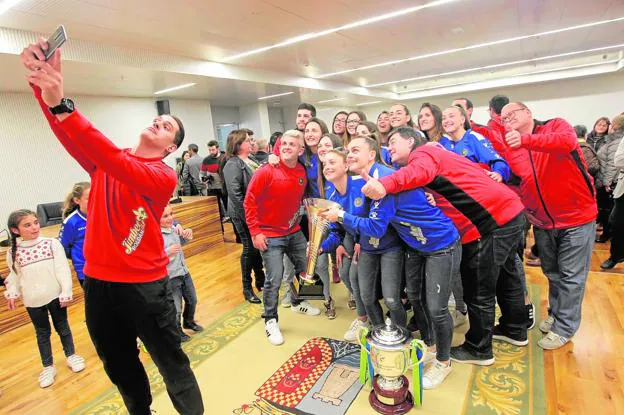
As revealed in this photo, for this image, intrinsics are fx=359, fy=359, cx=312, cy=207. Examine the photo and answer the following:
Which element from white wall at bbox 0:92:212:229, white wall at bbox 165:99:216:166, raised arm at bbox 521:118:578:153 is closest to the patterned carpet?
raised arm at bbox 521:118:578:153

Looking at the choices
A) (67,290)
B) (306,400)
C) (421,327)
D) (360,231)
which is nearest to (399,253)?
(360,231)

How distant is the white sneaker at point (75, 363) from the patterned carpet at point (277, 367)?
1.48ft

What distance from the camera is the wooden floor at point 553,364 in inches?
80.0

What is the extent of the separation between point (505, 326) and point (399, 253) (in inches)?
41.7

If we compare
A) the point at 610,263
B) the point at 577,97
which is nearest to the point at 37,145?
the point at 610,263

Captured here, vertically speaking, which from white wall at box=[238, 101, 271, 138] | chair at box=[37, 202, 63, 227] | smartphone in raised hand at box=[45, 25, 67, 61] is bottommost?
chair at box=[37, 202, 63, 227]

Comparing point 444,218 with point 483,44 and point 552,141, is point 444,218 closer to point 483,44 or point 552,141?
point 552,141

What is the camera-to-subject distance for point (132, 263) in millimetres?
1421

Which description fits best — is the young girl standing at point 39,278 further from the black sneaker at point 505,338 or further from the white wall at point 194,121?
the white wall at point 194,121

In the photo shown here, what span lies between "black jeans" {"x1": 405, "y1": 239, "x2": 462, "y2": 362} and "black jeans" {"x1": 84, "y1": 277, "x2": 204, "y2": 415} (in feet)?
4.42

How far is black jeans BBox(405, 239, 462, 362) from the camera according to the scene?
2.05 meters

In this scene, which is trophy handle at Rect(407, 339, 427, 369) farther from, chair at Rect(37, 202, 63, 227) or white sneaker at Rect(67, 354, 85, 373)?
chair at Rect(37, 202, 63, 227)

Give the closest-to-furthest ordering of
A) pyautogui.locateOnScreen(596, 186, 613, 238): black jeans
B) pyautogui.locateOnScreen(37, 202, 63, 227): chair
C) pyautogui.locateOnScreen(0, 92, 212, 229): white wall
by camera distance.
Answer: pyautogui.locateOnScreen(596, 186, 613, 238): black jeans
pyautogui.locateOnScreen(37, 202, 63, 227): chair
pyautogui.locateOnScreen(0, 92, 212, 229): white wall

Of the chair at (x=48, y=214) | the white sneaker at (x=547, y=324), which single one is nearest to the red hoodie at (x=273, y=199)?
the white sneaker at (x=547, y=324)
